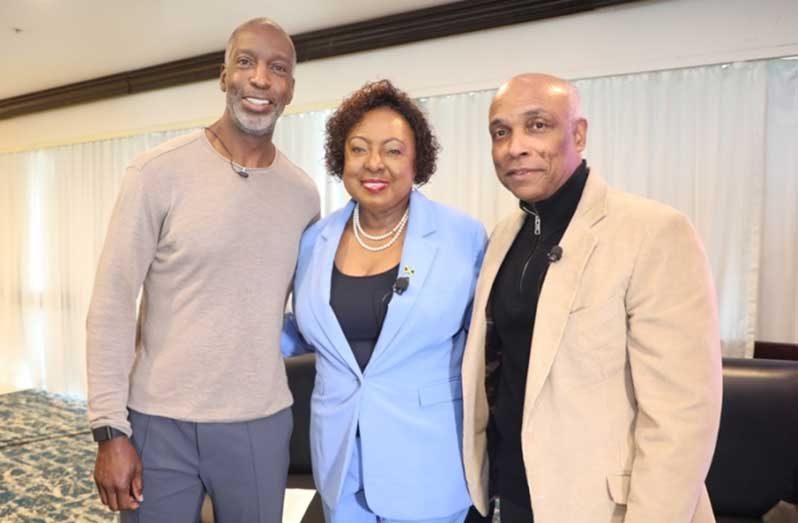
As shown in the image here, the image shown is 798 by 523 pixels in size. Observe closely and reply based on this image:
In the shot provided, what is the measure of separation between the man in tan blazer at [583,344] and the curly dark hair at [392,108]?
40 centimetres

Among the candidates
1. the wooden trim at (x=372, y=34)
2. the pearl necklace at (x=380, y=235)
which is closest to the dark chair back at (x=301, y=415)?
the pearl necklace at (x=380, y=235)

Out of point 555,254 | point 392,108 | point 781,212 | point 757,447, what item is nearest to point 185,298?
point 392,108

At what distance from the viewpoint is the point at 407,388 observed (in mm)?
1454

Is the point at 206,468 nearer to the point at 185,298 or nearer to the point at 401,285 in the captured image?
the point at 185,298

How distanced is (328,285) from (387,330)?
23cm

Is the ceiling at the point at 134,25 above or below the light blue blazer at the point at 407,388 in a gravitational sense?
above

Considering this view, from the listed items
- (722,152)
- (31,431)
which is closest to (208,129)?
(722,152)

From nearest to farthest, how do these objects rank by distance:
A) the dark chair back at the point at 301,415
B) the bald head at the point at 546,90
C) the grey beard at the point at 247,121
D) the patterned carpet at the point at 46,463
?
1. the bald head at the point at 546,90
2. the grey beard at the point at 247,121
3. the dark chair back at the point at 301,415
4. the patterned carpet at the point at 46,463

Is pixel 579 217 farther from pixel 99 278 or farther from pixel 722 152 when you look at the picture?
pixel 722 152

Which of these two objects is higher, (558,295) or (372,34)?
(372,34)

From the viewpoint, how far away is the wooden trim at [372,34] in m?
3.40

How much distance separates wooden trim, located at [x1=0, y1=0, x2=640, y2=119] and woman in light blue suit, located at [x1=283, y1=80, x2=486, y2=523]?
2.12 m

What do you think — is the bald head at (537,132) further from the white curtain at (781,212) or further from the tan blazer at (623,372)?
the white curtain at (781,212)

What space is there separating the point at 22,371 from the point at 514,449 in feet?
22.2
